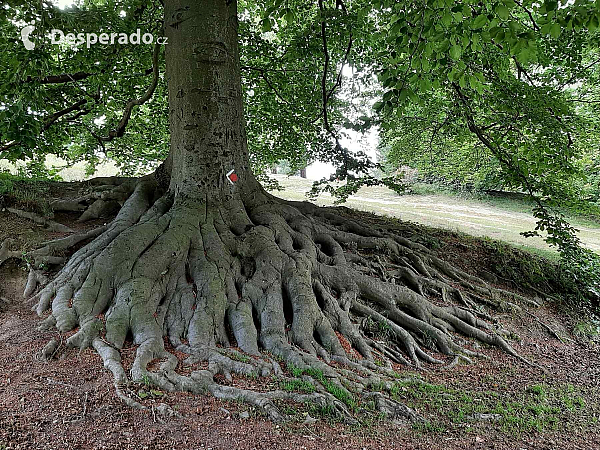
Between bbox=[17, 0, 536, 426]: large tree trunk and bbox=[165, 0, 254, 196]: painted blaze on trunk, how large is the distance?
0.02 meters

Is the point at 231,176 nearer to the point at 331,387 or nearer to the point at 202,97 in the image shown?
the point at 202,97

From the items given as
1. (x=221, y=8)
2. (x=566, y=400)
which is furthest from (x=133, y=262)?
(x=566, y=400)

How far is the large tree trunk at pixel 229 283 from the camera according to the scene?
4.09m

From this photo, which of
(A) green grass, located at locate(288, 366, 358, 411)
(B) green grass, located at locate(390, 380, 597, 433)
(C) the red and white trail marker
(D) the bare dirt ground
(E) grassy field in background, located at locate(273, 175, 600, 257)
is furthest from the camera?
(E) grassy field in background, located at locate(273, 175, 600, 257)

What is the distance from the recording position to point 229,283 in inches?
204

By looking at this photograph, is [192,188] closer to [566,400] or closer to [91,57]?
[91,57]

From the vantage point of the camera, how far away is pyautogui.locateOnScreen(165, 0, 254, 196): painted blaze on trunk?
6.18 meters

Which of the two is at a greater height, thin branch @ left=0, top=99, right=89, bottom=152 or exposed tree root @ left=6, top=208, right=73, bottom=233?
thin branch @ left=0, top=99, right=89, bottom=152

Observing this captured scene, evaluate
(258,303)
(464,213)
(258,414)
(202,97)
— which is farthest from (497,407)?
(464,213)

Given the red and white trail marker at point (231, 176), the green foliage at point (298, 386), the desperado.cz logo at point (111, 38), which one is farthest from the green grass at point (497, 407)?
the desperado.cz logo at point (111, 38)

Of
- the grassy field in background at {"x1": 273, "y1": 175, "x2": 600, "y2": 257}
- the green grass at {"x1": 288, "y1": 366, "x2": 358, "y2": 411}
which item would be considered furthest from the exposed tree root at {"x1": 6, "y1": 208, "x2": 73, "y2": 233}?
the grassy field in background at {"x1": 273, "y1": 175, "x2": 600, "y2": 257}

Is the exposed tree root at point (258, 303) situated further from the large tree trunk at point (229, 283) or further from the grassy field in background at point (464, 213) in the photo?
the grassy field in background at point (464, 213)

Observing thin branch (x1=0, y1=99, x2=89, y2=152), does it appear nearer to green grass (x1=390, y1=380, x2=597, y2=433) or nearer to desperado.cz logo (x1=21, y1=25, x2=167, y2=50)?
desperado.cz logo (x1=21, y1=25, x2=167, y2=50)

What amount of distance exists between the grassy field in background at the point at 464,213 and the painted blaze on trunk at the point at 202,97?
939 centimetres
